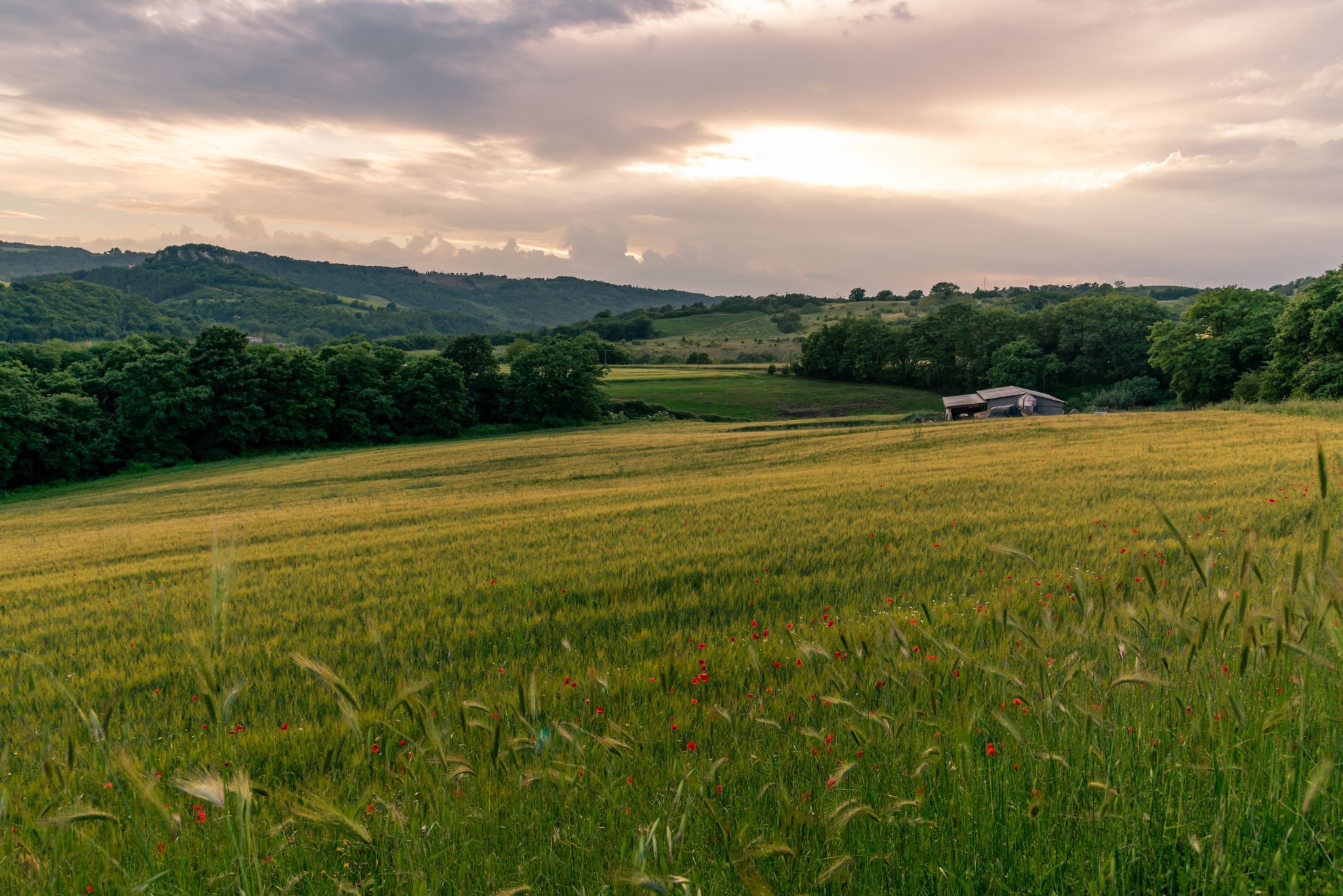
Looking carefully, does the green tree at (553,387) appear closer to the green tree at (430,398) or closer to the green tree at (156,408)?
the green tree at (430,398)

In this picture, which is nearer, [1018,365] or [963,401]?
[963,401]

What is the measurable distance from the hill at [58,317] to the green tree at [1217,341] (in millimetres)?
201524

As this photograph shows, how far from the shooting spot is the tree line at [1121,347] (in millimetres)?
54375

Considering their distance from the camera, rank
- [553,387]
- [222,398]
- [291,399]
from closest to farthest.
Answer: [222,398], [291,399], [553,387]

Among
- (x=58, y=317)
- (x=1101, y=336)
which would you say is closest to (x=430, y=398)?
(x=1101, y=336)

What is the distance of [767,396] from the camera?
323 feet

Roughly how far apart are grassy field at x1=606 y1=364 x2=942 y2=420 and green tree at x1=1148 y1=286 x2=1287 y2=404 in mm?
25035

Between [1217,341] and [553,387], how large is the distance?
68.7 meters

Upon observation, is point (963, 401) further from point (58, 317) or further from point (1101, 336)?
point (58, 317)

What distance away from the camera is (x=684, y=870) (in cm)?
267

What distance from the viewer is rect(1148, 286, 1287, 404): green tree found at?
215 ft

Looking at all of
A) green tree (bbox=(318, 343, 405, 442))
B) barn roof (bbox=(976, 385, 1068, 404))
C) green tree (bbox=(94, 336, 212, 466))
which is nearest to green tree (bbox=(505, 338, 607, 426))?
green tree (bbox=(318, 343, 405, 442))

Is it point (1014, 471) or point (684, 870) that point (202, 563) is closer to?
point (684, 870)

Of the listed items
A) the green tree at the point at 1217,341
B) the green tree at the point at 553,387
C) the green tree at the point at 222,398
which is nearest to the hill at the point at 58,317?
the green tree at the point at 222,398
